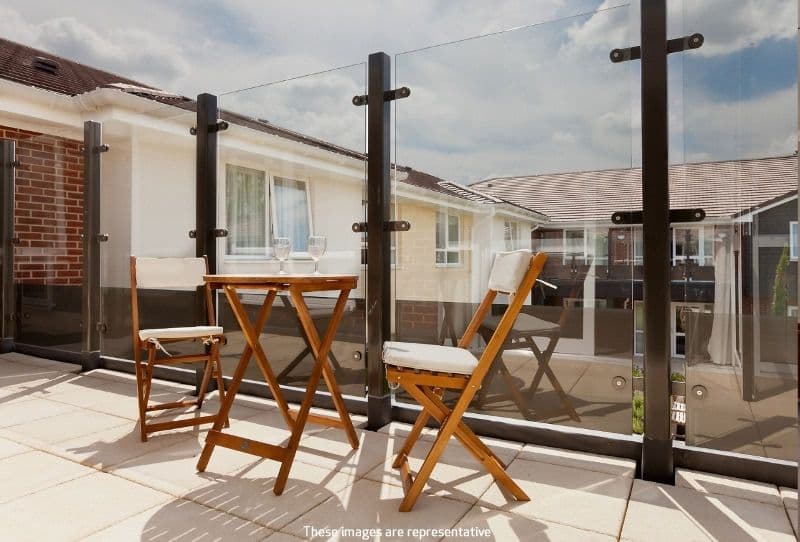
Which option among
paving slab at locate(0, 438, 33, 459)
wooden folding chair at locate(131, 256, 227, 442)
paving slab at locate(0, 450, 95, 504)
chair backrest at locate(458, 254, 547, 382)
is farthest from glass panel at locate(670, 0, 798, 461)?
paving slab at locate(0, 438, 33, 459)

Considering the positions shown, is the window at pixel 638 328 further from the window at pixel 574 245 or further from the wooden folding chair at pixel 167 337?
the wooden folding chair at pixel 167 337

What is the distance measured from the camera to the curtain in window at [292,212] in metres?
3.40

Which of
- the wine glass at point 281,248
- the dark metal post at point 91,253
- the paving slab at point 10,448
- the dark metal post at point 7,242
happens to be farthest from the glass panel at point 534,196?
the dark metal post at point 7,242

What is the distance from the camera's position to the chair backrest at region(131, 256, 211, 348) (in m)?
3.11

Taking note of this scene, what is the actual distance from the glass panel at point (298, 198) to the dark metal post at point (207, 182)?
59 mm

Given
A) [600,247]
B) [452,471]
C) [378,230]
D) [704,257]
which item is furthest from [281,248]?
[704,257]

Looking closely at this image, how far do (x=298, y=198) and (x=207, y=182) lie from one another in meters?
0.86

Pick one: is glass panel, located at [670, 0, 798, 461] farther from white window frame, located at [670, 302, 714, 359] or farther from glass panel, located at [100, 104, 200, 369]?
glass panel, located at [100, 104, 200, 369]

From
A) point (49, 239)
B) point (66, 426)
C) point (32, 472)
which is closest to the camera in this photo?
point (32, 472)

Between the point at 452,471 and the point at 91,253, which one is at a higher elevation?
the point at 91,253

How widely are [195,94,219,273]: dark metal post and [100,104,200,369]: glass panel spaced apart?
94mm

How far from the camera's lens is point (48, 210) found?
5.02m

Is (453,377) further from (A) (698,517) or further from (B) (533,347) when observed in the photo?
(A) (698,517)

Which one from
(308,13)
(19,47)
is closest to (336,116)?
(308,13)
